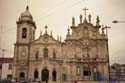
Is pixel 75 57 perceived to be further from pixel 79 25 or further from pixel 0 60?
pixel 0 60

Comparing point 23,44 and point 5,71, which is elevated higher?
point 23,44

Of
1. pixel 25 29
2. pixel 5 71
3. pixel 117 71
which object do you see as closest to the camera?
pixel 25 29

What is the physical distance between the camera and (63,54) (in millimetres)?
46562

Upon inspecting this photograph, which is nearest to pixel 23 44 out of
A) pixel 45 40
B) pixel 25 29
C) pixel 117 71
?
pixel 25 29

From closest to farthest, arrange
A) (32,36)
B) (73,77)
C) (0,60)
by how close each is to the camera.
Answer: (73,77), (32,36), (0,60)

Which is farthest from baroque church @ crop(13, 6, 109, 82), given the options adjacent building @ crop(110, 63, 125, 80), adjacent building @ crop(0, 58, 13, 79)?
adjacent building @ crop(110, 63, 125, 80)

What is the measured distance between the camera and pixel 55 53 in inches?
1833

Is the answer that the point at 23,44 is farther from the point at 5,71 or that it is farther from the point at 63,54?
the point at 5,71

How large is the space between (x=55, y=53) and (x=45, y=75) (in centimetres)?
464

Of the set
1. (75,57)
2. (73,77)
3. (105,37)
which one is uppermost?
(105,37)

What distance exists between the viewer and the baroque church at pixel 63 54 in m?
45.3

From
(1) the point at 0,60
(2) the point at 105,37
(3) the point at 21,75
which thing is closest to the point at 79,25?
(2) the point at 105,37

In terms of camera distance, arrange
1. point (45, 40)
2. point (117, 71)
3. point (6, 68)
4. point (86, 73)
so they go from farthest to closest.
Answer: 1. point (117, 71)
2. point (6, 68)
3. point (45, 40)
4. point (86, 73)

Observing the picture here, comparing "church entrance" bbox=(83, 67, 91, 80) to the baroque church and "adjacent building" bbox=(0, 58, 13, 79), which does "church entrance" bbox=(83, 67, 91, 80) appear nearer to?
the baroque church
